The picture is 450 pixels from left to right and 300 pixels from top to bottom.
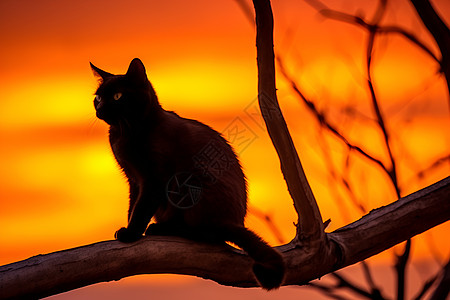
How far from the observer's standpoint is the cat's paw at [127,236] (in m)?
1.56

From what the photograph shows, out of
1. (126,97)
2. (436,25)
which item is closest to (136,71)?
Result: (126,97)

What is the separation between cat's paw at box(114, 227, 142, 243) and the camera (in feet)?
5.11

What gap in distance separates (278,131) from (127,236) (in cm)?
45

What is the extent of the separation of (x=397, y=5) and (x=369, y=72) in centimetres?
50

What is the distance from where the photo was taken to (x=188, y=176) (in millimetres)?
1732

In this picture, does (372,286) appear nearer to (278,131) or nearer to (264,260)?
(264,260)

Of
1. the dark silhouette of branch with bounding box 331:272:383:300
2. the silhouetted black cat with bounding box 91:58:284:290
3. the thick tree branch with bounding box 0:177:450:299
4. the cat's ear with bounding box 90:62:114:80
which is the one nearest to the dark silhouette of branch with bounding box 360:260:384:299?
the dark silhouette of branch with bounding box 331:272:383:300

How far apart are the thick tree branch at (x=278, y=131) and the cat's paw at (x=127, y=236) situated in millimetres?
402

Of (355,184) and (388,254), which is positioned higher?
(355,184)

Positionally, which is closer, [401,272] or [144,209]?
[144,209]

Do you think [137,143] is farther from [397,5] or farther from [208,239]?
[397,5]

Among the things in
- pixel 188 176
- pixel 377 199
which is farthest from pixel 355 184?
pixel 188 176

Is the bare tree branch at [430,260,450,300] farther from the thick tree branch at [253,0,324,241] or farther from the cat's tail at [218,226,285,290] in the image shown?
the cat's tail at [218,226,285,290]

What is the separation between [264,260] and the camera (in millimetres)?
1548
